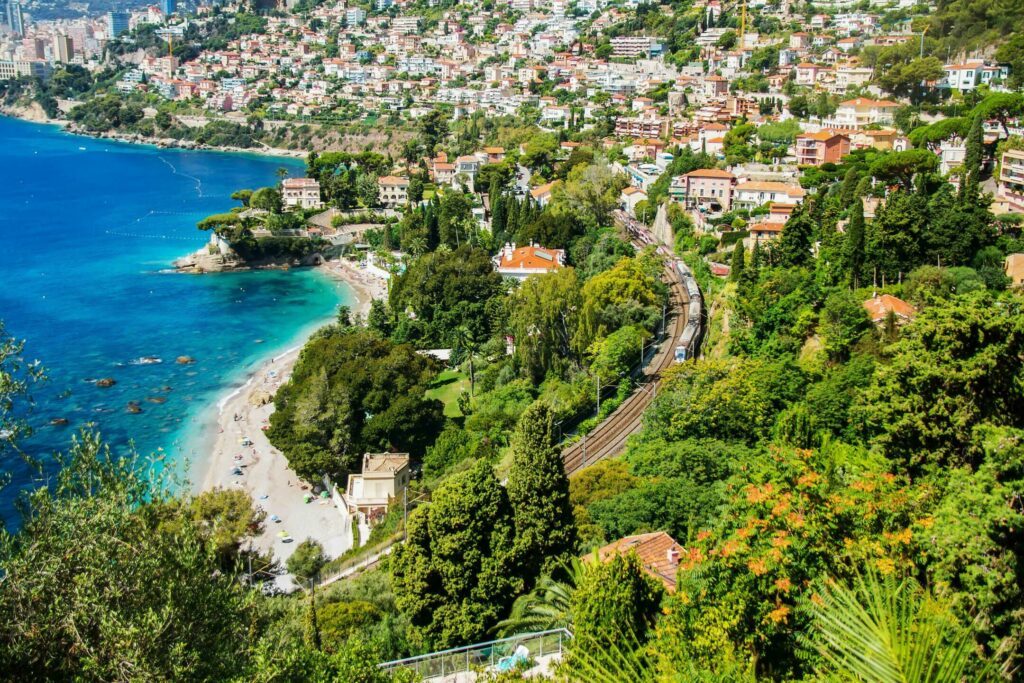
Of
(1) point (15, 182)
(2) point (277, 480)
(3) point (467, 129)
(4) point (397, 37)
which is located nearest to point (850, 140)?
(2) point (277, 480)

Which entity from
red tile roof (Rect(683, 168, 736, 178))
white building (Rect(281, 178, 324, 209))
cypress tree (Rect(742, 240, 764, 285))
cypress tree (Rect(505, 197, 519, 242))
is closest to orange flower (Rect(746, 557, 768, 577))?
cypress tree (Rect(742, 240, 764, 285))

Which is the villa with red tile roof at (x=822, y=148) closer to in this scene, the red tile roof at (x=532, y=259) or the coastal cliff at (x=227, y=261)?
the red tile roof at (x=532, y=259)

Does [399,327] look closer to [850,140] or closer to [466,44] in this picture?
[850,140]

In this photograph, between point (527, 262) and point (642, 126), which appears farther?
point (642, 126)

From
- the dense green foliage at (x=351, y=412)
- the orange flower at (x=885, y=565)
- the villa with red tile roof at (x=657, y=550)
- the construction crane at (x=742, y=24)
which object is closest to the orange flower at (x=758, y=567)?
the orange flower at (x=885, y=565)

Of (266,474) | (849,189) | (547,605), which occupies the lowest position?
(266,474)

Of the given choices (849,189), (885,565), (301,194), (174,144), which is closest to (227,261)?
(301,194)

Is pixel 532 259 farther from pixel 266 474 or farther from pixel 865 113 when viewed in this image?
pixel 865 113

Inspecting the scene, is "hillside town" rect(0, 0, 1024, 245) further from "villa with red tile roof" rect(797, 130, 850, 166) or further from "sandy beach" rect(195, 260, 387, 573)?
"sandy beach" rect(195, 260, 387, 573)
